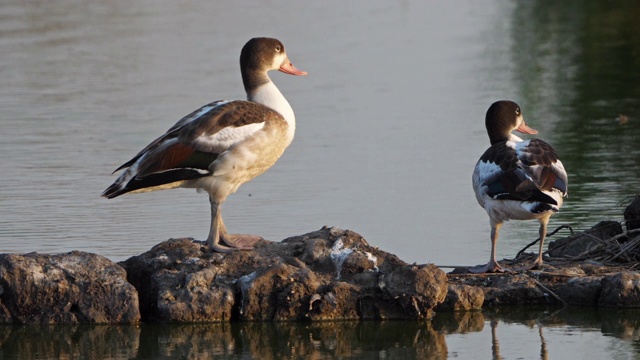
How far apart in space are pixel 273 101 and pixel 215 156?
819 millimetres

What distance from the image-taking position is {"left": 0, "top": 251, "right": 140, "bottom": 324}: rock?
358 inches

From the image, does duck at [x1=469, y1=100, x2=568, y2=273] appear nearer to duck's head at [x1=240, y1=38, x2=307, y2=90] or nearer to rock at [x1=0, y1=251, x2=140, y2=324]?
duck's head at [x1=240, y1=38, x2=307, y2=90]

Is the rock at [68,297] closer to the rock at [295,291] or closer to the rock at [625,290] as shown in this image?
the rock at [295,291]

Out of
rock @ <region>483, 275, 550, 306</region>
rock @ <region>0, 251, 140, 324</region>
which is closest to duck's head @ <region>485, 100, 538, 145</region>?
rock @ <region>483, 275, 550, 306</region>

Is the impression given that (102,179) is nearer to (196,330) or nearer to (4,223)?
(4,223)

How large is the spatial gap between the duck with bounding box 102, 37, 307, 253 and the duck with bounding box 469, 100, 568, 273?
159 centimetres

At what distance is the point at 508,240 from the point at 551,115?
6400 mm

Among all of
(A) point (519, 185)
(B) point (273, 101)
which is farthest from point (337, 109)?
(A) point (519, 185)

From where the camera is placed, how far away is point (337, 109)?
60.6ft

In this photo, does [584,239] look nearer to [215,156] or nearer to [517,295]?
[517,295]

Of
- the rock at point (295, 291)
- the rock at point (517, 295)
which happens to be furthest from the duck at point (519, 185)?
the rock at point (295, 291)

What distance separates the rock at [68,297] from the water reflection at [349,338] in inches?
3.3

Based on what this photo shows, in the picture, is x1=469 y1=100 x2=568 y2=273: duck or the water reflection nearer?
the water reflection

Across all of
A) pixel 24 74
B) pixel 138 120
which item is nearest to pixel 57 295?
pixel 138 120
